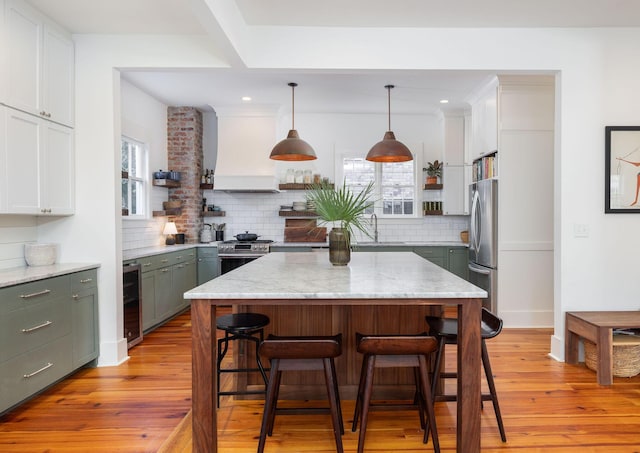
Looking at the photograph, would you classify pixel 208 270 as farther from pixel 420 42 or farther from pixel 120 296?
pixel 420 42

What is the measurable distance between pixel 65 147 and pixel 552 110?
16.5 ft

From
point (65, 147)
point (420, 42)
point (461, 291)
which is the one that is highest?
point (420, 42)

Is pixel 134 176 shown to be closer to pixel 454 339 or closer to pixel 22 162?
pixel 22 162

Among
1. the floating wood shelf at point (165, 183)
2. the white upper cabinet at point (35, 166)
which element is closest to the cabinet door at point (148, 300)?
the white upper cabinet at point (35, 166)

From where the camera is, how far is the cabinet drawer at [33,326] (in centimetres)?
265

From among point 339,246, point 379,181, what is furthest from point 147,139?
point 339,246

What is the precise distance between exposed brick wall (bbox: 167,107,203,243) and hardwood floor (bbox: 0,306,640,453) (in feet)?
9.70

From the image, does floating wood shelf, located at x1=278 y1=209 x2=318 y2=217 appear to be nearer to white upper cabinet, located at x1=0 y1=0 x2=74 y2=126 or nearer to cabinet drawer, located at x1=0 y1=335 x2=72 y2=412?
white upper cabinet, located at x1=0 y1=0 x2=74 y2=126

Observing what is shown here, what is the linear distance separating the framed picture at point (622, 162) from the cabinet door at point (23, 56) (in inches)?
186

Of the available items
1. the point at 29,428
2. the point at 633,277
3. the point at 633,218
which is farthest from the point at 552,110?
the point at 29,428

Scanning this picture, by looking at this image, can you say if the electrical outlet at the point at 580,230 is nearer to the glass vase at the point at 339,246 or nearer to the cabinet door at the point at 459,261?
the glass vase at the point at 339,246

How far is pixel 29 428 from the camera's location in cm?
261

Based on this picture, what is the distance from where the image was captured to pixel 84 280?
137 inches

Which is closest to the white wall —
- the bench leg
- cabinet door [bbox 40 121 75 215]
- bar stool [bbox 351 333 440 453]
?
cabinet door [bbox 40 121 75 215]
